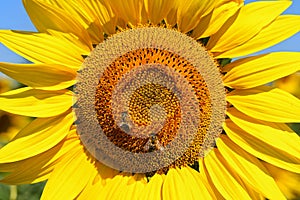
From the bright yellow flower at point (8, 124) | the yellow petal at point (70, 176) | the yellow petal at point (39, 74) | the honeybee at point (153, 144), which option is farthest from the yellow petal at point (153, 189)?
the bright yellow flower at point (8, 124)

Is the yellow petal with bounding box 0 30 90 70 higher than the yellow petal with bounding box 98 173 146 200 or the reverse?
higher

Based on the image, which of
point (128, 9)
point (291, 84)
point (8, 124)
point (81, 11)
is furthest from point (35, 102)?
point (8, 124)

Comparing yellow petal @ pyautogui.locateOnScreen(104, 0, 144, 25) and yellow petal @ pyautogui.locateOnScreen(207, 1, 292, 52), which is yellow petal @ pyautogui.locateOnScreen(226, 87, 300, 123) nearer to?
yellow petal @ pyautogui.locateOnScreen(207, 1, 292, 52)

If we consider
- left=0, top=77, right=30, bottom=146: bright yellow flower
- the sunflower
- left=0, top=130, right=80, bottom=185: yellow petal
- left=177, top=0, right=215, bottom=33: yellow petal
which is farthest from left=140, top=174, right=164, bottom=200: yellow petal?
left=0, top=77, right=30, bottom=146: bright yellow flower

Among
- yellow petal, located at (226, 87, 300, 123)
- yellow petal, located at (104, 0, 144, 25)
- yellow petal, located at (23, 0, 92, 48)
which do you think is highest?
yellow petal, located at (104, 0, 144, 25)

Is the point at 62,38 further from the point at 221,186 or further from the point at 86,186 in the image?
the point at 221,186

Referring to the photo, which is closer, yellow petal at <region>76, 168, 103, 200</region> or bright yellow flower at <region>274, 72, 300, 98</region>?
yellow petal at <region>76, 168, 103, 200</region>

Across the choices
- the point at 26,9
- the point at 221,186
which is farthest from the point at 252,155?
the point at 26,9
